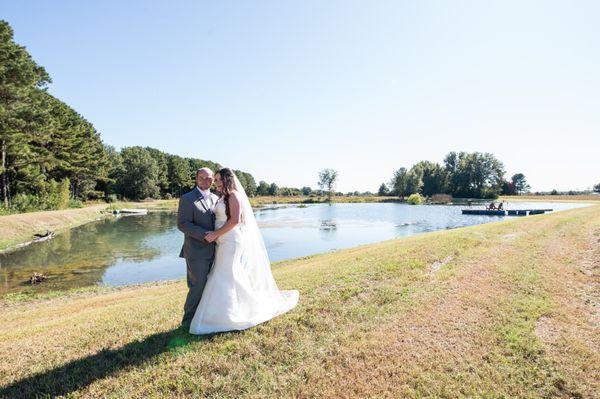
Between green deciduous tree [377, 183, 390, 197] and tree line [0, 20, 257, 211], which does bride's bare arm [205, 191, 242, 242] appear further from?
green deciduous tree [377, 183, 390, 197]

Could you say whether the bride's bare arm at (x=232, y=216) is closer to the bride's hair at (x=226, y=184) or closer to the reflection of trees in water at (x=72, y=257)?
the bride's hair at (x=226, y=184)

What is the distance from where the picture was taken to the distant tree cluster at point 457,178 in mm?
117875

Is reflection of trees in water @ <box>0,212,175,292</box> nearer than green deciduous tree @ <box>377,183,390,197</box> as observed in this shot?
Yes

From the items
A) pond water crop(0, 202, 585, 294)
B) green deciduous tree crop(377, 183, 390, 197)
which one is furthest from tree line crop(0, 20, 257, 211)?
green deciduous tree crop(377, 183, 390, 197)

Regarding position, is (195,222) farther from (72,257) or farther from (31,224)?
(31,224)

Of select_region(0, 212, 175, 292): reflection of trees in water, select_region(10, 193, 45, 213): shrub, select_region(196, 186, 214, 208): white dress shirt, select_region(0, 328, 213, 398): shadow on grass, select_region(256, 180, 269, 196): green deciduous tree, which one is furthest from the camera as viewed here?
select_region(256, 180, 269, 196): green deciduous tree

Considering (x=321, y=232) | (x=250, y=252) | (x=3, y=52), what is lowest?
(x=321, y=232)

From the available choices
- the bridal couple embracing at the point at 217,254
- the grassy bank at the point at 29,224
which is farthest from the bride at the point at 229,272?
the grassy bank at the point at 29,224

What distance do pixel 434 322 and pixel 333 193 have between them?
162m

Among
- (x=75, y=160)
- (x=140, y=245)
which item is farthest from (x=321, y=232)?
(x=75, y=160)

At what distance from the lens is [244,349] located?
17.2ft

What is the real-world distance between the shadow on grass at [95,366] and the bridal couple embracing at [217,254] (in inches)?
15.5

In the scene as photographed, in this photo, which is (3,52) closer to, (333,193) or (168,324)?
(168,324)

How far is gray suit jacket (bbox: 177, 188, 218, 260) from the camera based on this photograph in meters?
5.48
